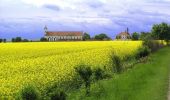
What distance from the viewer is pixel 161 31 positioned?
111 m

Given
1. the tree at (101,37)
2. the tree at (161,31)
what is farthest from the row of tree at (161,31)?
the tree at (101,37)

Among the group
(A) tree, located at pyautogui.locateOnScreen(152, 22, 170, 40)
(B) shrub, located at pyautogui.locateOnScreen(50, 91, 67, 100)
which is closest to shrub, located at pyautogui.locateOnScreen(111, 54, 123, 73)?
(B) shrub, located at pyautogui.locateOnScreen(50, 91, 67, 100)

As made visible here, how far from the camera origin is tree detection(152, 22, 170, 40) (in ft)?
363

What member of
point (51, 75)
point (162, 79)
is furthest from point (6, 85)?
point (162, 79)

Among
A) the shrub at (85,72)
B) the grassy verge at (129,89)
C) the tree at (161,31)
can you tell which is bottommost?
the grassy verge at (129,89)

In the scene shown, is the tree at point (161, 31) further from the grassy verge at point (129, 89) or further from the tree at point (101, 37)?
the grassy verge at point (129, 89)

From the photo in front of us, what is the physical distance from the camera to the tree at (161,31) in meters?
110

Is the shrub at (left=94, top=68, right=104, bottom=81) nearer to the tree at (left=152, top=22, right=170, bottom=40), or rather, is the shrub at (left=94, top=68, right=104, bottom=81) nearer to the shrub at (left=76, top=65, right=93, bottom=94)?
the shrub at (left=76, top=65, right=93, bottom=94)

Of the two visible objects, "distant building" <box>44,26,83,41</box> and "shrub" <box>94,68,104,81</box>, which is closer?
"shrub" <box>94,68,104,81</box>

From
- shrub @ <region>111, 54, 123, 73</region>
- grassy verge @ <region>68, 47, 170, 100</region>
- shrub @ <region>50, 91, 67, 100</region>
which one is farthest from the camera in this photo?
shrub @ <region>111, 54, 123, 73</region>

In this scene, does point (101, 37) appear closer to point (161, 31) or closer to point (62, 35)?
point (62, 35)

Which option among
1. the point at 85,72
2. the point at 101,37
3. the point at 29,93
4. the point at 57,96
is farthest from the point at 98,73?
the point at 101,37

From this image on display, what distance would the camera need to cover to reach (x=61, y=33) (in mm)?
163500

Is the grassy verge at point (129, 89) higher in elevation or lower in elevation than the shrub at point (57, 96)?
lower
